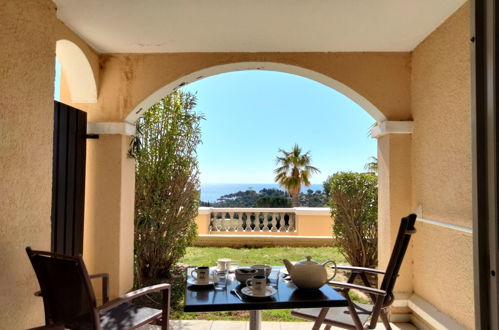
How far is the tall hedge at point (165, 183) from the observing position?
454cm

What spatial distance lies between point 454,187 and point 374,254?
7.35 ft

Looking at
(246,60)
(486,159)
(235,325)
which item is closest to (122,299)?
(235,325)

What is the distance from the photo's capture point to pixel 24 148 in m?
2.28

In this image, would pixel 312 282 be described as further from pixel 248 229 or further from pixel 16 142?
pixel 248 229

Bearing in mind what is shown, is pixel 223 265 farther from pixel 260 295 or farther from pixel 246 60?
pixel 246 60

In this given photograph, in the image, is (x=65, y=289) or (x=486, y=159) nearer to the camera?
(x=486, y=159)

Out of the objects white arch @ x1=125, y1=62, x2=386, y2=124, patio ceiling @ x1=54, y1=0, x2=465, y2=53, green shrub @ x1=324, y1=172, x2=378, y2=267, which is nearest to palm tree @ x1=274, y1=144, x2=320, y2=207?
green shrub @ x1=324, y1=172, x2=378, y2=267

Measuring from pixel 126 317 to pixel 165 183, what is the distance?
2.58m

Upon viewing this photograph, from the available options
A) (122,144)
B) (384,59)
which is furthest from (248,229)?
(384,59)

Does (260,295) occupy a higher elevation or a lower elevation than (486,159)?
lower

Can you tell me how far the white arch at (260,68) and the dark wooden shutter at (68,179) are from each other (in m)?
0.56

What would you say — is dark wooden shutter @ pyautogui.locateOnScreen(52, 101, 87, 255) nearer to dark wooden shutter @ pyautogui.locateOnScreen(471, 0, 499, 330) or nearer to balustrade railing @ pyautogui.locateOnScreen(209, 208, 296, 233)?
dark wooden shutter @ pyautogui.locateOnScreen(471, 0, 499, 330)

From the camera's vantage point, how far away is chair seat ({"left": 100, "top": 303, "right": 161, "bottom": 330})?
6.97 feet

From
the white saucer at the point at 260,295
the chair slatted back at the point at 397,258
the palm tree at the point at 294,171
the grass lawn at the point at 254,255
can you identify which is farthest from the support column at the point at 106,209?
the palm tree at the point at 294,171
